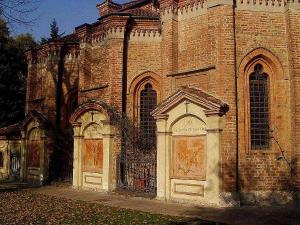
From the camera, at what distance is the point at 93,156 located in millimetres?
17672

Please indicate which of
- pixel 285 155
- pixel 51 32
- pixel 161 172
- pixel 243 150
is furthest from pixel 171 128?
pixel 51 32

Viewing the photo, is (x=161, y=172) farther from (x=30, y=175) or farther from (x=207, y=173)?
(x=30, y=175)

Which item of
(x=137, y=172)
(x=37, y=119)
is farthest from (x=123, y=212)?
(x=37, y=119)

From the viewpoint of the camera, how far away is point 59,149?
2083cm

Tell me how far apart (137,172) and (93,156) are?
2.58 meters

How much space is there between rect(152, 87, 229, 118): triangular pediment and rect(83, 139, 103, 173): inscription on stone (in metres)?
3.96

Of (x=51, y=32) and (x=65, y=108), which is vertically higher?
(x=51, y=32)

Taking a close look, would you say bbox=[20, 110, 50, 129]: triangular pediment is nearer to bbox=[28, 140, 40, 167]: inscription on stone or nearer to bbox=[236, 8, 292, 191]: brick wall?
bbox=[28, 140, 40, 167]: inscription on stone

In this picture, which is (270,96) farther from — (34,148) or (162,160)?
(34,148)

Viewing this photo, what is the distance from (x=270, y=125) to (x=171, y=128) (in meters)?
3.70

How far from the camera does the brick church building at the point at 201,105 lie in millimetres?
13328

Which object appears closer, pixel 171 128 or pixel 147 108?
pixel 171 128

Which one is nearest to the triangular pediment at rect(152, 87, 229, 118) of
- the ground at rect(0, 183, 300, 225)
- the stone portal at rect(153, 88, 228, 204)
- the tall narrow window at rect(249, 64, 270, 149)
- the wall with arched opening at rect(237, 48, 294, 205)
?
the stone portal at rect(153, 88, 228, 204)

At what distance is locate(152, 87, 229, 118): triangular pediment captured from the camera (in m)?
13.1
